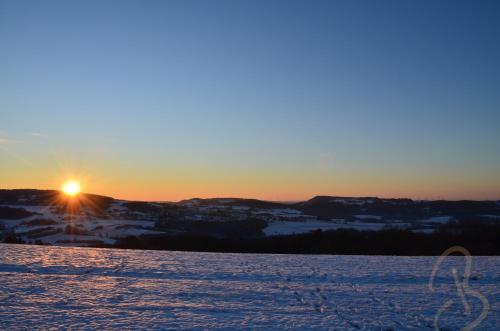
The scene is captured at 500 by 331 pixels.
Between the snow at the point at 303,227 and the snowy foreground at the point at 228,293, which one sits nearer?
the snowy foreground at the point at 228,293

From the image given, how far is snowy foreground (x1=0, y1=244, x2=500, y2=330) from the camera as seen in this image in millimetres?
11828

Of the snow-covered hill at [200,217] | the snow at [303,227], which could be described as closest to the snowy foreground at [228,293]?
the snow-covered hill at [200,217]

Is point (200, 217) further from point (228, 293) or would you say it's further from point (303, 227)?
point (228, 293)

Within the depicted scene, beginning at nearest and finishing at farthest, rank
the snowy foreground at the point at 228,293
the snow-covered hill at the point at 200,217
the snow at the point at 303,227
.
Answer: the snowy foreground at the point at 228,293
the snow-covered hill at the point at 200,217
the snow at the point at 303,227

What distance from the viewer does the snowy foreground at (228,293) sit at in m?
11.8

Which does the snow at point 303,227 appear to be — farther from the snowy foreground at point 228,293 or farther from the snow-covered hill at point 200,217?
the snowy foreground at point 228,293

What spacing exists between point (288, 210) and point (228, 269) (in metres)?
91.7

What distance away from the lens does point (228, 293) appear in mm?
15484

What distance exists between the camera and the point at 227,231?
207ft

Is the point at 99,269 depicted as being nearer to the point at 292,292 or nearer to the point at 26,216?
the point at 292,292

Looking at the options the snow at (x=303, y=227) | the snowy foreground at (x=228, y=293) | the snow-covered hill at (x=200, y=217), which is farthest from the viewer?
the snow at (x=303, y=227)

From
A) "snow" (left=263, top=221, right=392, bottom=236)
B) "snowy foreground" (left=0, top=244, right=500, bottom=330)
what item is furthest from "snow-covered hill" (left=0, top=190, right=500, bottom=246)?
"snowy foreground" (left=0, top=244, right=500, bottom=330)

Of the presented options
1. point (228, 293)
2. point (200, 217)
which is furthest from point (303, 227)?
point (228, 293)

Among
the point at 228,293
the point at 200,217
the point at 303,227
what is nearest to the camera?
the point at 228,293
